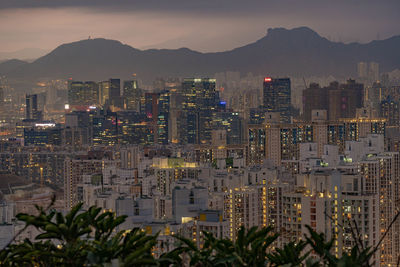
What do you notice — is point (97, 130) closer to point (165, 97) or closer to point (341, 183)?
point (165, 97)

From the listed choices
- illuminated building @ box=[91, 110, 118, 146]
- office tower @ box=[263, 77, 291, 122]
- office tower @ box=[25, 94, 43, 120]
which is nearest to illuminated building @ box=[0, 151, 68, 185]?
illuminated building @ box=[91, 110, 118, 146]

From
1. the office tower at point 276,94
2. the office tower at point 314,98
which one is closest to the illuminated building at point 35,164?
the office tower at point 314,98

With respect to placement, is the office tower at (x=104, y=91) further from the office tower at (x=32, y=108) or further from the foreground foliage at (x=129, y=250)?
the foreground foliage at (x=129, y=250)

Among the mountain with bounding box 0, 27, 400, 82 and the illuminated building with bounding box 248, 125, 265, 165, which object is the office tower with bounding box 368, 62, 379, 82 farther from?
the illuminated building with bounding box 248, 125, 265, 165

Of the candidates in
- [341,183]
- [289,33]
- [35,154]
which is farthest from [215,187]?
[289,33]

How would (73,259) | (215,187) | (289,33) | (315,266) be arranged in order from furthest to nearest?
(289,33), (215,187), (73,259), (315,266)

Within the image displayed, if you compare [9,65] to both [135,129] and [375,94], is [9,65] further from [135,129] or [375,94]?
[375,94]
